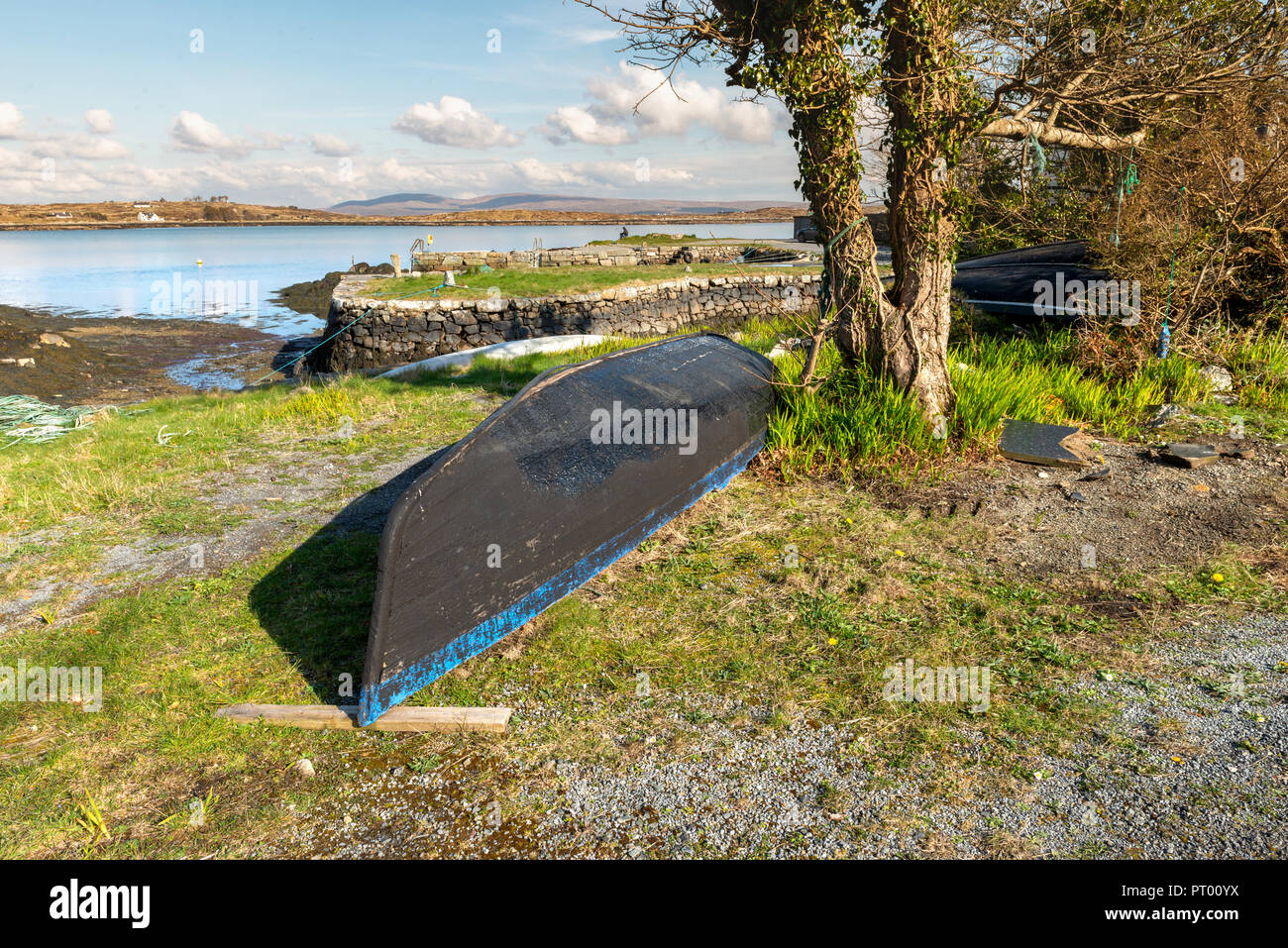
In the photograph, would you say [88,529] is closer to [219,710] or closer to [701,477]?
[219,710]

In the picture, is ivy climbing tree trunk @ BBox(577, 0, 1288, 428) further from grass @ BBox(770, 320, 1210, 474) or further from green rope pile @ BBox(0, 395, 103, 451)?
green rope pile @ BBox(0, 395, 103, 451)

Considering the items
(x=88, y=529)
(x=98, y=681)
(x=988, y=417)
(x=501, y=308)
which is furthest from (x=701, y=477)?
(x=501, y=308)

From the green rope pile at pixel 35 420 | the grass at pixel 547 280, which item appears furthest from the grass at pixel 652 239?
the green rope pile at pixel 35 420

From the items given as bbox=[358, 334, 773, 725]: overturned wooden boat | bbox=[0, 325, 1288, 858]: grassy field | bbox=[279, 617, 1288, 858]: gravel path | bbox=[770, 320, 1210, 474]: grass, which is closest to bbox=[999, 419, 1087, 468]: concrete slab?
bbox=[770, 320, 1210, 474]: grass

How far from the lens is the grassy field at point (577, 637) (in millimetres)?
3646

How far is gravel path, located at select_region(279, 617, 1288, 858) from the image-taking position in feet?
10.2

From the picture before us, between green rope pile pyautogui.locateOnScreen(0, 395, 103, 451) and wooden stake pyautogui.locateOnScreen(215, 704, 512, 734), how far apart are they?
8672 millimetres

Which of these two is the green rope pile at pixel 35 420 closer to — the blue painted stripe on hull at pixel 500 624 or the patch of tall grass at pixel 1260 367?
the blue painted stripe on hull at pixel 500 624

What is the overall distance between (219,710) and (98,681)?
0.89 metres

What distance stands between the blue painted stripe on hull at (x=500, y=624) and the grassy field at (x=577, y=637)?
172mm

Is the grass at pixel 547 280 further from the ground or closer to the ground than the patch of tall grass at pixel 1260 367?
further from the ground

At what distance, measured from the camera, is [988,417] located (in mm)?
7441

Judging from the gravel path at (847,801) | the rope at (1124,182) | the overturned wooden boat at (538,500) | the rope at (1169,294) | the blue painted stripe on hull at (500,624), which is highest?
the rope at (1124,182)

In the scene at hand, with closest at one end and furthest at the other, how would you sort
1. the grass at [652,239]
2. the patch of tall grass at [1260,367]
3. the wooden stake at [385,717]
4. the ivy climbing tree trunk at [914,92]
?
the wooden stake at [385,717] < the ivy climbing tree trunk at [914,92] < the patch of tall grass at [1260,367] < the grass at [652,239]
